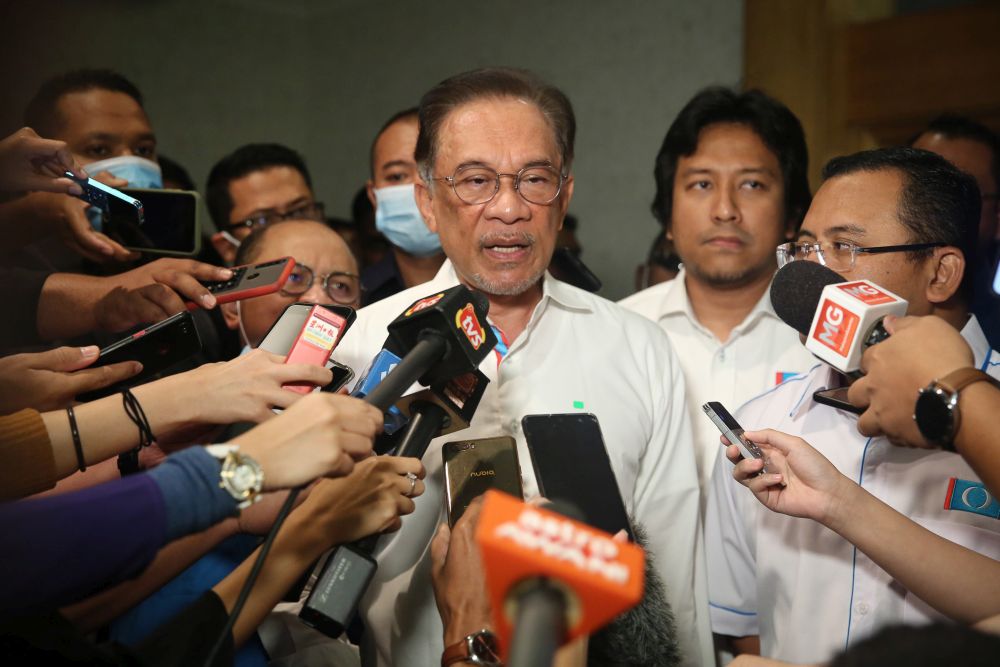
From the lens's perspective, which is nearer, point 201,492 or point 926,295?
point 201,492

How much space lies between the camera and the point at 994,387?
1.17 m

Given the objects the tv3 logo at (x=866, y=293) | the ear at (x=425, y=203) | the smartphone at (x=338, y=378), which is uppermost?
the ear at (x=425, y=203)

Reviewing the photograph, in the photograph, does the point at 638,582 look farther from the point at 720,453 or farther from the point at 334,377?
the point at 720,453

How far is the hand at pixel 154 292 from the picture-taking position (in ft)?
5.18

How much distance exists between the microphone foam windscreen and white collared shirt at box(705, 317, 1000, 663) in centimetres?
26

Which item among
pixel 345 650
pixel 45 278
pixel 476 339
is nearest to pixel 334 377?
pixel 476 339

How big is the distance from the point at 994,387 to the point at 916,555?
312 mm

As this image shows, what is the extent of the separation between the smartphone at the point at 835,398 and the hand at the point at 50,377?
121 centimetres

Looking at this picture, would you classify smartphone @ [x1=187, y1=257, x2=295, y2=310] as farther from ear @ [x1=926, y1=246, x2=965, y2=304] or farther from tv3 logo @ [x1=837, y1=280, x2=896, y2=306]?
ear @ [x1=926, y1=246, x2=965, y2=304]

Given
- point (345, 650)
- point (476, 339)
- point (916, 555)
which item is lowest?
point (345, 650)

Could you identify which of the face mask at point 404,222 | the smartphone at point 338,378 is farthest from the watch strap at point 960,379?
the face mask at point 404,222

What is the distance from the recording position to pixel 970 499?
1.49 m

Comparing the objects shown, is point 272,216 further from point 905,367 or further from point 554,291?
point 905,367

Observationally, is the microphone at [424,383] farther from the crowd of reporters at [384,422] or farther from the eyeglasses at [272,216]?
the eyeglasses at [272,216]
